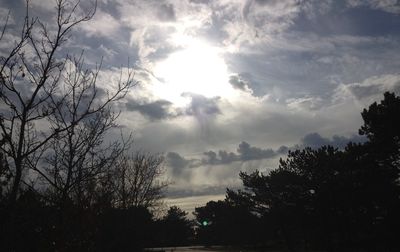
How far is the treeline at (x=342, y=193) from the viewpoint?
104ft

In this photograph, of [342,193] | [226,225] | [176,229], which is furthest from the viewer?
[176,229]

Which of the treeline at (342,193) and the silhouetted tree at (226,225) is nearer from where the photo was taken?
the treeline at (342,193)

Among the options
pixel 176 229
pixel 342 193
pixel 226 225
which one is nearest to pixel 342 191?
pixel 342 193

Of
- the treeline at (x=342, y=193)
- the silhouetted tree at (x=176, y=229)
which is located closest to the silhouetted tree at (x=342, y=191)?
the treeline at (x=342, y=193)

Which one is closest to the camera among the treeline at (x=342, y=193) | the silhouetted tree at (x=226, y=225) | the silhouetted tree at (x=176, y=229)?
the treeline at (x=342, y=193)

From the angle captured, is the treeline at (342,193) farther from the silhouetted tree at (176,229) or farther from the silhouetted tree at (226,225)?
the silhouetted tree at (176,229)

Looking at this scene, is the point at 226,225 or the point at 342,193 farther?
the point at 226,225

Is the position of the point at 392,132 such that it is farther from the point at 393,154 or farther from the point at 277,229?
the point at 277,229

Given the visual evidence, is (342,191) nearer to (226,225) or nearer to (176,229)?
(226,225)

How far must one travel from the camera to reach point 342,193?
123 feet

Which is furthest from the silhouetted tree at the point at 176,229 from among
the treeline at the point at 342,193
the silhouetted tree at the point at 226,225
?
the treeline at the point at 342,193

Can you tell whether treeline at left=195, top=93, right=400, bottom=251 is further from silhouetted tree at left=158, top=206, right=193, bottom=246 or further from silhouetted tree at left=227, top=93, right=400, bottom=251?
silhouetted tree at left=158, top=206, right=193, bottom=246

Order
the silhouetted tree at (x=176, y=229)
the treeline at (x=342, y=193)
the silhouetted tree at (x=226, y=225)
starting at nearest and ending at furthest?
1. the treeline at (x=342, y=193)
2. the silhouetted tree at (x=226, y=225)
3. the silhouetted tree at (x=176, y=229)

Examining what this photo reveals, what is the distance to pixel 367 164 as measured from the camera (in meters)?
32.7
